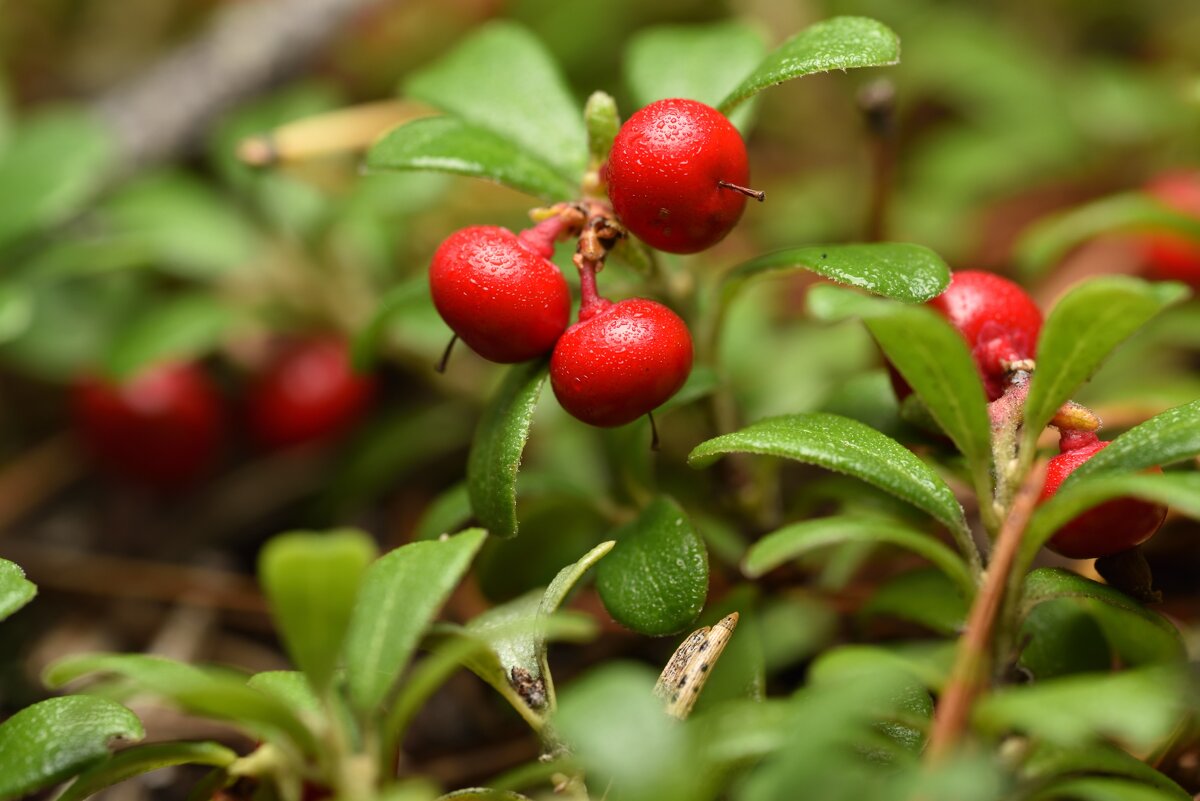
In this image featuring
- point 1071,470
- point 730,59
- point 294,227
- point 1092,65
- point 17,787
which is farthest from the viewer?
point 1092,65

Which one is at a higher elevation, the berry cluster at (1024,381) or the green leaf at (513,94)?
the green leaf at (513,94)

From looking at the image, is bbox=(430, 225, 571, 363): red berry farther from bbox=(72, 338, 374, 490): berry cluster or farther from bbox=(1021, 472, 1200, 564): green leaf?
bbox=(72, 338, 374, 490): berry cluster

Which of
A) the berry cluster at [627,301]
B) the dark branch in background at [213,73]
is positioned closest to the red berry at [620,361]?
the berry cluster at [627,301]

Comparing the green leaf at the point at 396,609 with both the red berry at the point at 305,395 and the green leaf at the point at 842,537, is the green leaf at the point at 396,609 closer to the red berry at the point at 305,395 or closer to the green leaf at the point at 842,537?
the green leaf at the point at 842,537

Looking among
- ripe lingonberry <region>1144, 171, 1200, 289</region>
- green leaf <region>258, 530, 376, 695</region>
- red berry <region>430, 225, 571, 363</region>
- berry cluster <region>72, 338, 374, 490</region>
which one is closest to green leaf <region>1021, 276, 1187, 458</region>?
red berry <region>430, 225, 571, 363</region>

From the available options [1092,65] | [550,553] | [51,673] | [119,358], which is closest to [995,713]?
[550,553]

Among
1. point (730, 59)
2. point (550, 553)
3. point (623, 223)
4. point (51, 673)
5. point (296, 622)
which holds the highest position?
point (730, 59)

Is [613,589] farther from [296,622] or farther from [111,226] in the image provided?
[111,226]
